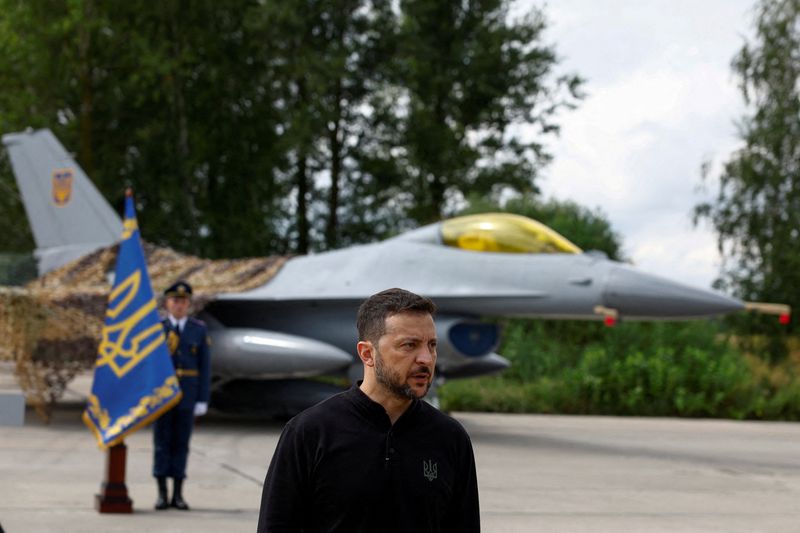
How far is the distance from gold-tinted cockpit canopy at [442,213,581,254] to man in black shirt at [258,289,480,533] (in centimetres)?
977

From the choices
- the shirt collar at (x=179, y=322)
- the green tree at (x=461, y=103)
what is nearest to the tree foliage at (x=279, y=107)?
the green tree at (x=461, y=103)

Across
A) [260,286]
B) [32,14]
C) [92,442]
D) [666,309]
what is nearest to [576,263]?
[666,309]

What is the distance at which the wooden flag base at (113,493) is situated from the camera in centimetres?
683

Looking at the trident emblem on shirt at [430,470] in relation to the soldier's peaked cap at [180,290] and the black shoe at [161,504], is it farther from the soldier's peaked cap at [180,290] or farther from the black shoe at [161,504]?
the soldier's peaked cap at [180,290]

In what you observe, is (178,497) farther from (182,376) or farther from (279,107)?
(279,107)

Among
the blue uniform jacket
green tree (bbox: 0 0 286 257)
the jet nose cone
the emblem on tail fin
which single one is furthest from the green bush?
green tree (bbox: 0 0 286 257)

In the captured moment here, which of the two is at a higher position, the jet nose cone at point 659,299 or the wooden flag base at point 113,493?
the jet nose cone at point 659,299

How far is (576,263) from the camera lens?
38.9 feet

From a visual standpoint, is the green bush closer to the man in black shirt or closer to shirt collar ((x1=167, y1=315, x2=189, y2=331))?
shirt collar ((x1=167, y1=315, x2=189, y2=331))

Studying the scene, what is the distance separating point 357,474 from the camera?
253 cm

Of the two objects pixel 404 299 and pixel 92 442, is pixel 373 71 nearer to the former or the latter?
pixel 92 442

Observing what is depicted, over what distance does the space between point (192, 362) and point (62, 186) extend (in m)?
9.71

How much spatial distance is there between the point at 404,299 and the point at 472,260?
392 inches

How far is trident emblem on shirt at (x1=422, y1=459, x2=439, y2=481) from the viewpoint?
2586 millimetres
